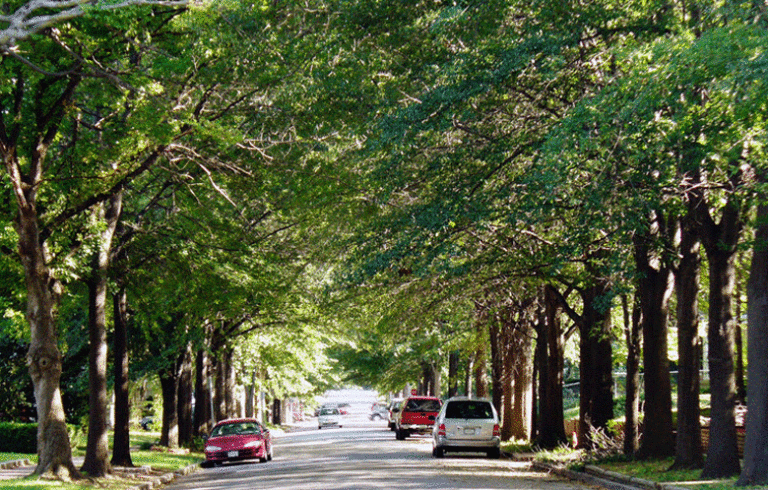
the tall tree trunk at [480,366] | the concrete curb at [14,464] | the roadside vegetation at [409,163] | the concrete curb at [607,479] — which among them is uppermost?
the roadside vegetation at [409,163]

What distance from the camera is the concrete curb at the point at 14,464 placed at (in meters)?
26.1

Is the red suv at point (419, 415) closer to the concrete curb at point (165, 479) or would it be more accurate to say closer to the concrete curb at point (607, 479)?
the concrete curb at point (165, 479)

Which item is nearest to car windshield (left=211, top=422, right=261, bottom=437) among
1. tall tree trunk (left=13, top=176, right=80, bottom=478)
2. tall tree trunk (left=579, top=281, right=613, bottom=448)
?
tall tree trunk (left=579, top=281, right=613, bottom=448)

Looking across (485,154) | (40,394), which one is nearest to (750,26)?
(485,154)

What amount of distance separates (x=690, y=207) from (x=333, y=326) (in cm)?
2281

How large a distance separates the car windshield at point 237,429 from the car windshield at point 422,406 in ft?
39.9

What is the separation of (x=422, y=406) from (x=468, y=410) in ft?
47.7

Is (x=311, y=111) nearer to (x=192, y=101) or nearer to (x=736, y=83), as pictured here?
(x=192, y=101)

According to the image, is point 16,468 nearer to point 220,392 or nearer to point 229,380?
point 220,392

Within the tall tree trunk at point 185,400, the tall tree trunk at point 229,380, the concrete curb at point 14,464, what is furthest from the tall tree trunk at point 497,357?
the concrete curb at point 14,464

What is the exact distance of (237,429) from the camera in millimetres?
30250

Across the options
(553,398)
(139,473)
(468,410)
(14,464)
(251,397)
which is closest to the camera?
(139,473)

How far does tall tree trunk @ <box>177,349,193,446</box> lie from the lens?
3418cm

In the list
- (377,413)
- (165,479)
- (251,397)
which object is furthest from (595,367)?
(377,413)
